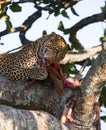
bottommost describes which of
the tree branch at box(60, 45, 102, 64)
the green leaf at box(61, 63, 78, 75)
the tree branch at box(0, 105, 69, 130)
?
the tree branch at box(0, 105, 69, 130)

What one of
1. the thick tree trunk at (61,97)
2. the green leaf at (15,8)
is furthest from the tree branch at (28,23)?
the thick tree trunk at (61,97)

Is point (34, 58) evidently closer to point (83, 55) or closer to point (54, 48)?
point (54, 48)

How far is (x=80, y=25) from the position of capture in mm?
5945

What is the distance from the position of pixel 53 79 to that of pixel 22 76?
0.33 meters

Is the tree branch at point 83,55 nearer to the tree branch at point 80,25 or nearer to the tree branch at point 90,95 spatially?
the tree branch at point 80,25

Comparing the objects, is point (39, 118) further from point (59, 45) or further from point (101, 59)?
point (59, 45)

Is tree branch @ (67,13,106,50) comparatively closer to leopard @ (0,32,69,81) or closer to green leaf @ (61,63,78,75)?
green leaf @ (61,63,78,75)

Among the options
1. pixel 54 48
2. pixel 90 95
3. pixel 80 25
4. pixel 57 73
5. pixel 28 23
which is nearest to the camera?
pixel 90 95

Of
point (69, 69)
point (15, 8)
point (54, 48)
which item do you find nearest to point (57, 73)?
point (54, 48)

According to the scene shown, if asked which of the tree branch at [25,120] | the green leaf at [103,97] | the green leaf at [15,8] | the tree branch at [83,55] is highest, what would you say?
the green leaf at [15,8]

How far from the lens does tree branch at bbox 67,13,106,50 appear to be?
18.6ft

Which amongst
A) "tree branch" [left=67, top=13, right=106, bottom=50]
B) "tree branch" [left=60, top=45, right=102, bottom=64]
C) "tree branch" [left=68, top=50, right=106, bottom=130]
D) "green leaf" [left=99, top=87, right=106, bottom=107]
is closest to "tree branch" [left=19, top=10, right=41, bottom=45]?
"tree branch" [left=67, top=13, right=106, bottom=50]

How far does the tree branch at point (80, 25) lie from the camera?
5.67 m

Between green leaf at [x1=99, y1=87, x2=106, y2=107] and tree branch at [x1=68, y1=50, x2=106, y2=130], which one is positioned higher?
tree branch at [x1=68, y1=50, x2=106, y2=130]
